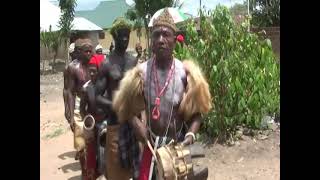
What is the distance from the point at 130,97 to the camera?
3.94 meters

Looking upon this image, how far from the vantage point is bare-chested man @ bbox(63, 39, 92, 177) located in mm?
5609

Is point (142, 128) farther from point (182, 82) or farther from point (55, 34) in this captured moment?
point (55, 34)

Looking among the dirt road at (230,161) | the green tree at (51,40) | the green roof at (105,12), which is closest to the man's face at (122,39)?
the dirt road at (230,161)

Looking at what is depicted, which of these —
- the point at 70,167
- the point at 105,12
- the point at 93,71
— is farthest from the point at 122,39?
the point at 105,12

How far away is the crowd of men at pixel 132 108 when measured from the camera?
3908 millimetres

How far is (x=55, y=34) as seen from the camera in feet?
88.8

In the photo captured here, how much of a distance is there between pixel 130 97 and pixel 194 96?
480mm

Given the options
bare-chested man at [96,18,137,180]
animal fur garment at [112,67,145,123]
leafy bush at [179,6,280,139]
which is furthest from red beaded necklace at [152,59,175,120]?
leafy bush at [179,6,280,139]

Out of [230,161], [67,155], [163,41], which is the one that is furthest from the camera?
[67,155]

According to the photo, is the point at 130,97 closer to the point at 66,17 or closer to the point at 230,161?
the point at 230,161

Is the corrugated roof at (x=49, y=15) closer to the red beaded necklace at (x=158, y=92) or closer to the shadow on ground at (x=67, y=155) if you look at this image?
the shadow on ground at (x=67, y=155)

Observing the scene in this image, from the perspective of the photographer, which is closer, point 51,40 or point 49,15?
point 51,40

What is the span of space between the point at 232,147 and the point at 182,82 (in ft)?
11.3

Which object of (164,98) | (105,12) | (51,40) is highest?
(105,12)
